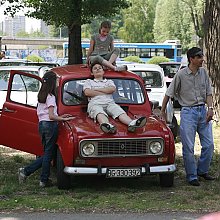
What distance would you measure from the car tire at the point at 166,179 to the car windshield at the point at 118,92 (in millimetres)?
→ 1409

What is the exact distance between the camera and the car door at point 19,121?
9547 millimetres

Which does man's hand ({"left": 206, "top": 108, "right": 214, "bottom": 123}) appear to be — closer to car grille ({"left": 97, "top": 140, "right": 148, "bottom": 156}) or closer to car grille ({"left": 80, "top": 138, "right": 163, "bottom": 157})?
car grille ({"left": 80, "top": 138, "right": 163, "bottom": 157})

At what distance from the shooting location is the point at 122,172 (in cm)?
835

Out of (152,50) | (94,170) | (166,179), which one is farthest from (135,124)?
(152,50)

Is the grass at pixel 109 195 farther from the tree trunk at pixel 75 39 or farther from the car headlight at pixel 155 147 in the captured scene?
the tree trunk at pixel 75 39

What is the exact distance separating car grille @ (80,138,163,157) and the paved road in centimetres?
128

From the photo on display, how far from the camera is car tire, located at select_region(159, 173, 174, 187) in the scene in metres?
8.82

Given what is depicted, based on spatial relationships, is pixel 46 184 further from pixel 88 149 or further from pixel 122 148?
pixel 122 148

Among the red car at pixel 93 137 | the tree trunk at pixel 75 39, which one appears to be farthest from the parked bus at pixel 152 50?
the red car at pixel 93 137

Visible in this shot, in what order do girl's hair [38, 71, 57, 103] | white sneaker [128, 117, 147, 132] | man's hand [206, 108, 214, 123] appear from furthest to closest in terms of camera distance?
man's hand [206, 108, 214, 123] → girl's hair [38, 71, 57, 103] → white sneaker [128, 117, 147, 132]

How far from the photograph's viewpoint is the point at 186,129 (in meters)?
9.11

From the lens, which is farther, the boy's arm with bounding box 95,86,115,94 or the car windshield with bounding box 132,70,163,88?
the car windshield with bounding box 132,70,163,88

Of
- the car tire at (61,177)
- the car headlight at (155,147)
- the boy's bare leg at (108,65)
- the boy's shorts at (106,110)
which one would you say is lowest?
the car tire at (61,177)

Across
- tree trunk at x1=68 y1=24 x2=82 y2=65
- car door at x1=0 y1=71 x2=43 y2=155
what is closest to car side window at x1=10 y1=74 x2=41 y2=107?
car door at x1=0 y1=71 x2=43 y2=155
